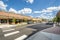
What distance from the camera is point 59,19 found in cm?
5175

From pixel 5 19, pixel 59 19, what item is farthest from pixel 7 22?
pixel 59 19

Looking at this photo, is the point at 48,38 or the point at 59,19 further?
the point at 59,19

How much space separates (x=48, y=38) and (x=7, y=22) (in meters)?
34.7

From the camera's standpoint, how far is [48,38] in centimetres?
570

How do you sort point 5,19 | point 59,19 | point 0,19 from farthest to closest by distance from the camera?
point 59,19
point 5,19
point 0,19

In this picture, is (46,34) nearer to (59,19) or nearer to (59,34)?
(59,34)

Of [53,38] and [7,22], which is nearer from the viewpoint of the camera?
[53,38]

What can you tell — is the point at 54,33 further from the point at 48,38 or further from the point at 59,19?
the point at 59,19

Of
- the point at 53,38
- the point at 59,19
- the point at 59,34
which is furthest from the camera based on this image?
the point at 59,19

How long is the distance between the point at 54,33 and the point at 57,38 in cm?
29

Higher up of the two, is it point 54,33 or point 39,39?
point 54,33

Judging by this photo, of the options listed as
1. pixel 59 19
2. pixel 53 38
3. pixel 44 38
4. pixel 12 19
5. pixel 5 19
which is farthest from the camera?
pixel 59 19

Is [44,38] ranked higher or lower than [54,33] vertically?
lower

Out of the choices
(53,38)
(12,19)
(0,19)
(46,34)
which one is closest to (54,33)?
(53,38)
